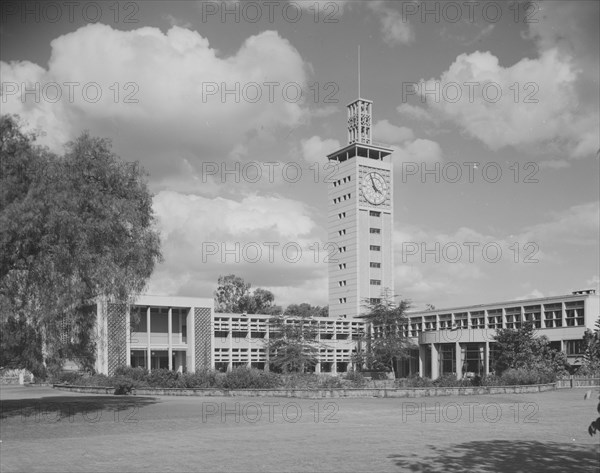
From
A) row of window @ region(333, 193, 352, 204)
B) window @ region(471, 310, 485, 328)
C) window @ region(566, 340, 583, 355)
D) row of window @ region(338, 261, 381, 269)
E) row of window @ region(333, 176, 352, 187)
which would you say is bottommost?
window @ region(566, 340, 583, 355)

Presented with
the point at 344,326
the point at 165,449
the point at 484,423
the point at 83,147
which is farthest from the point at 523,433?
the point at 344,326

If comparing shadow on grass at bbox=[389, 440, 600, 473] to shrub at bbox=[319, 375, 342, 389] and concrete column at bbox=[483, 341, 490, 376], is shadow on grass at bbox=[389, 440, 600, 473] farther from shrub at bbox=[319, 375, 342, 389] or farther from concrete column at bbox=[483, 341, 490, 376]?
concrete column at bbox=[483, 341, 490, 376]

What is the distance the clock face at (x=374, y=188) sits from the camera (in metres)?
112

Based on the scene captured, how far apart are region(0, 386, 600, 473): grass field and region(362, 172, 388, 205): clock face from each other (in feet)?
274

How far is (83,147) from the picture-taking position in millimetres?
26422

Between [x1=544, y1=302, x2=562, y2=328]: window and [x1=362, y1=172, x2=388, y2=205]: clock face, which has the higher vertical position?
[x1=362, y1=172, x2=388, y2=205]: clock face

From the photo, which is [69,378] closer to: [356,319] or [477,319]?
[477,319]

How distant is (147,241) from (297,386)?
46.0 ft

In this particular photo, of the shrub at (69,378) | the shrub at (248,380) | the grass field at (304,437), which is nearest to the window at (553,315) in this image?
the shrub at (248,380)

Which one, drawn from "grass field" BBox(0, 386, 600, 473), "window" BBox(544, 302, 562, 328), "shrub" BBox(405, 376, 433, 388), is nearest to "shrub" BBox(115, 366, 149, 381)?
"shrub" BBox(405, 376, 433, 388)

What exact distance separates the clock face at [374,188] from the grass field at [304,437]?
83.6m

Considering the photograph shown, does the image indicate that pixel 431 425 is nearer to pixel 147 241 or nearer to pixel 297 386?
pixel 147 241

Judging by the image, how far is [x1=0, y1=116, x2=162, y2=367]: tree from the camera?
23.2 meters

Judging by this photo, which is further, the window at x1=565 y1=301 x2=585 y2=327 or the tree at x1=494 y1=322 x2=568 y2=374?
the window at x1=565 y1=301 x2=585 y2=327
